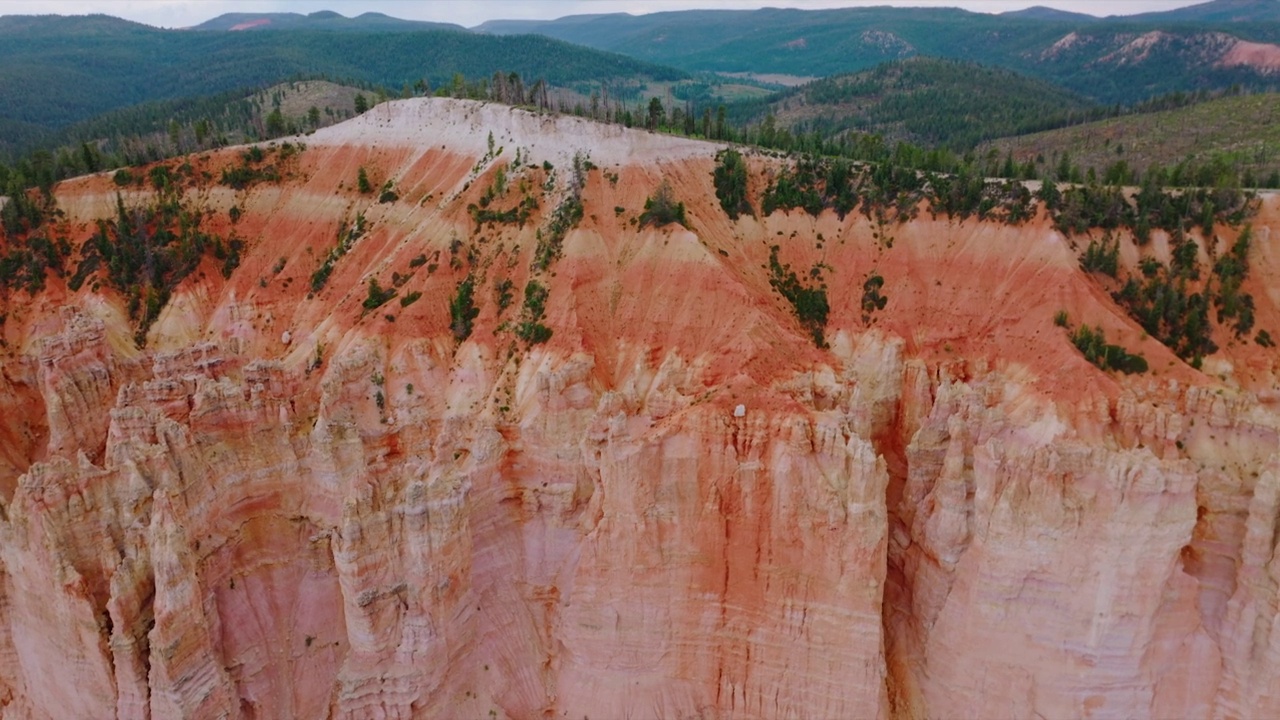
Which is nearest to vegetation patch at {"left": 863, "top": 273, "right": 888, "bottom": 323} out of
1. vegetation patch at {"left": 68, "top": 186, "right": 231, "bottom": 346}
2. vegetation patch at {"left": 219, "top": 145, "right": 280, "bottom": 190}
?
vegetation patch at {"left": 68, "top": 186, "right": 231, "bottom": 346}

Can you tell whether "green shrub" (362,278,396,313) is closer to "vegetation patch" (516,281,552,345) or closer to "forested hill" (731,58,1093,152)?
"vegetation patch" (516,281,552,345)

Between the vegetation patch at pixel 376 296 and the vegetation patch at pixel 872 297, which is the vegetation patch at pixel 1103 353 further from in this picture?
the vegetation patch at pixel 376 296

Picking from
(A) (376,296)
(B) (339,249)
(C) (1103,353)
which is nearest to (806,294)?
(C) (1103,353)

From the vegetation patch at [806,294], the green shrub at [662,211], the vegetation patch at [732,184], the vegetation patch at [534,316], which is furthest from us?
the vegetation patch at [732,184]

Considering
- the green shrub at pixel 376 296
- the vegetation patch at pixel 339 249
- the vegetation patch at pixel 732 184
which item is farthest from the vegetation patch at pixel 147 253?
the vegetation patch at pixel 732 184

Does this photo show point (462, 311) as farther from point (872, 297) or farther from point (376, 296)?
point (872, 297)

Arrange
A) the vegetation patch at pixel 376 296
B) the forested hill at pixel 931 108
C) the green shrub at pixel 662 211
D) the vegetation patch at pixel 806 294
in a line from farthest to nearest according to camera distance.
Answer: the forested hill at pixel 931 108
the green shrub at pixel 662 211
the vegetation patch at pixel 376 296
the vegetation patch at pixel 806 294
